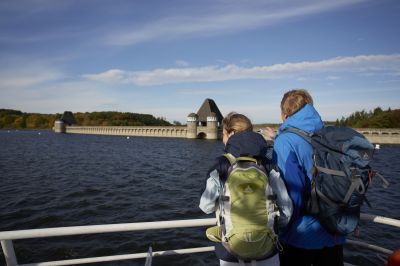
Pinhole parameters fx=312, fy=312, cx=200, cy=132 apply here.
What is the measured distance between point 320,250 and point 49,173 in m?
28.0

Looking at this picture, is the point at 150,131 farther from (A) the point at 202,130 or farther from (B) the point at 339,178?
(B) the point at 339,178

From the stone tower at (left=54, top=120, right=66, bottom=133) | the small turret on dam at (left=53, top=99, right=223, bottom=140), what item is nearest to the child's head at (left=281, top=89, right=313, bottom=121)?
the small turret on dam at (left=53, top=99, right=223, bottom=140)

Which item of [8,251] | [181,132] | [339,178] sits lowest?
[181,132]

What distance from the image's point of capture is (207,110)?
355 feet

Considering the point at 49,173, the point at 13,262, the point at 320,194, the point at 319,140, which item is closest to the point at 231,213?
the point at 320,194

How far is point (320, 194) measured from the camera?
2.71 m

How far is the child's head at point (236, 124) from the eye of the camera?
2.98 meters

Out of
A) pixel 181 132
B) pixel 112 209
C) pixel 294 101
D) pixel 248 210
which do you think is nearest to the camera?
pixel 248 210

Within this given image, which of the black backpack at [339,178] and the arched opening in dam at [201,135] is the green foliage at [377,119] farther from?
the black backpack at [339,178]

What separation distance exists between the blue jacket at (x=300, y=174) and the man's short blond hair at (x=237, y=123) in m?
0.31

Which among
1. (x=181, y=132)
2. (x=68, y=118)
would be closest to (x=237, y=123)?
(x=181, y=132)

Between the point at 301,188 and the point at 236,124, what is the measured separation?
83cm

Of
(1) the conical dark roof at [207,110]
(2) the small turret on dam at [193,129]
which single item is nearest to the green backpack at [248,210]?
(2) the small turret on dam at [193,129]

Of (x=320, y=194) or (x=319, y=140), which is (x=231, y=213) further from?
(x=319, y=140)
